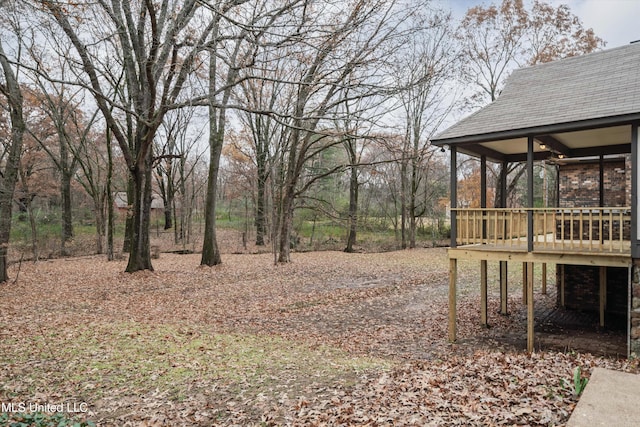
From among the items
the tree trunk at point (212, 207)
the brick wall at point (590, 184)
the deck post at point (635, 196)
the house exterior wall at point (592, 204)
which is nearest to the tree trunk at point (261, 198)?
the tree trunk at point (212, 207)

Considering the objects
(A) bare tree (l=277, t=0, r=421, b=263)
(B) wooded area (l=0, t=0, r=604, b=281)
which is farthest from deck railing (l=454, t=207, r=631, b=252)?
(A) bare tree (l=277, t=0, r=421, b=263)

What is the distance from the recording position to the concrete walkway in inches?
125

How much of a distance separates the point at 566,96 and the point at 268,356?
26.3ft

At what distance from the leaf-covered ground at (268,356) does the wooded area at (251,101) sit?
404cm

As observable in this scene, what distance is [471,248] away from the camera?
8.57 m

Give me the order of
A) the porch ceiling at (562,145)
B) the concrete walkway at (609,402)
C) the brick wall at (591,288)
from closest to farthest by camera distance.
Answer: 1. the concrete walkway at (609,402)
2. the porch ceiling at (562,145)
3. the brick wall at (591,288)

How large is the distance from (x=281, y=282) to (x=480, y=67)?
60.1ft

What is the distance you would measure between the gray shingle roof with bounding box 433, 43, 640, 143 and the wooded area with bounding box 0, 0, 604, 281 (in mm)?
2638

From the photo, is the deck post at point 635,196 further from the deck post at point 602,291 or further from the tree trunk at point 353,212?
the tree trunk at point 353,212

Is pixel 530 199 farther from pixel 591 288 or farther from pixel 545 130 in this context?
pixel 591 288

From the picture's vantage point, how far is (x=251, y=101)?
61.2 ft

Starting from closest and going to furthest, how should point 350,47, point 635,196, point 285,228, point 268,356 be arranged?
point 268,356 < point 635,196 < point 350,47 < point 285,228

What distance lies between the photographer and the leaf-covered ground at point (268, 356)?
170 inches

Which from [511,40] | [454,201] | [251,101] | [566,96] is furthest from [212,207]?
[511,40]
